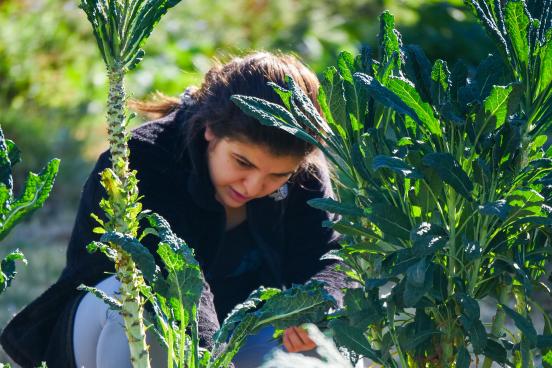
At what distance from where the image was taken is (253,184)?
2.65 m

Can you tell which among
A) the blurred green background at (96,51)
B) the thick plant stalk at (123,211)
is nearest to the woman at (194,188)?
the thick plant stalk at (123,211)

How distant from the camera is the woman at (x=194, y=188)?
262cm

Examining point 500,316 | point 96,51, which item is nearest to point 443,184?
point 500,316

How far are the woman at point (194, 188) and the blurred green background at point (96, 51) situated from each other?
2393 mm

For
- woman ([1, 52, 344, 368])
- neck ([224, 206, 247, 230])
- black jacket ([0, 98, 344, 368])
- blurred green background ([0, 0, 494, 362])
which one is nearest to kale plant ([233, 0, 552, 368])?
woman ([1, 52, 344, 368])

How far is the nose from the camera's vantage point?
8.70 feet

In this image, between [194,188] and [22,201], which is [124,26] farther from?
[194,188]

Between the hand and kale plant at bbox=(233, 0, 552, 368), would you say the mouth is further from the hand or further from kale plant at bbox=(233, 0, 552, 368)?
kale plant at bbox=(233, 0, 552, 368)

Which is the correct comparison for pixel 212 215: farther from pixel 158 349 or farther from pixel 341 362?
pixel 341 362

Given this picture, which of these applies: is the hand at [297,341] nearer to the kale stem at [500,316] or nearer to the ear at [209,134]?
the ear at [209,134]

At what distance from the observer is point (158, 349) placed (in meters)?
2.76

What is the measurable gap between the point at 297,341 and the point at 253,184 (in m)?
0.46

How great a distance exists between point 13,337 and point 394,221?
1441mm

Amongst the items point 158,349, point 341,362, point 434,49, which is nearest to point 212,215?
point 158,349
